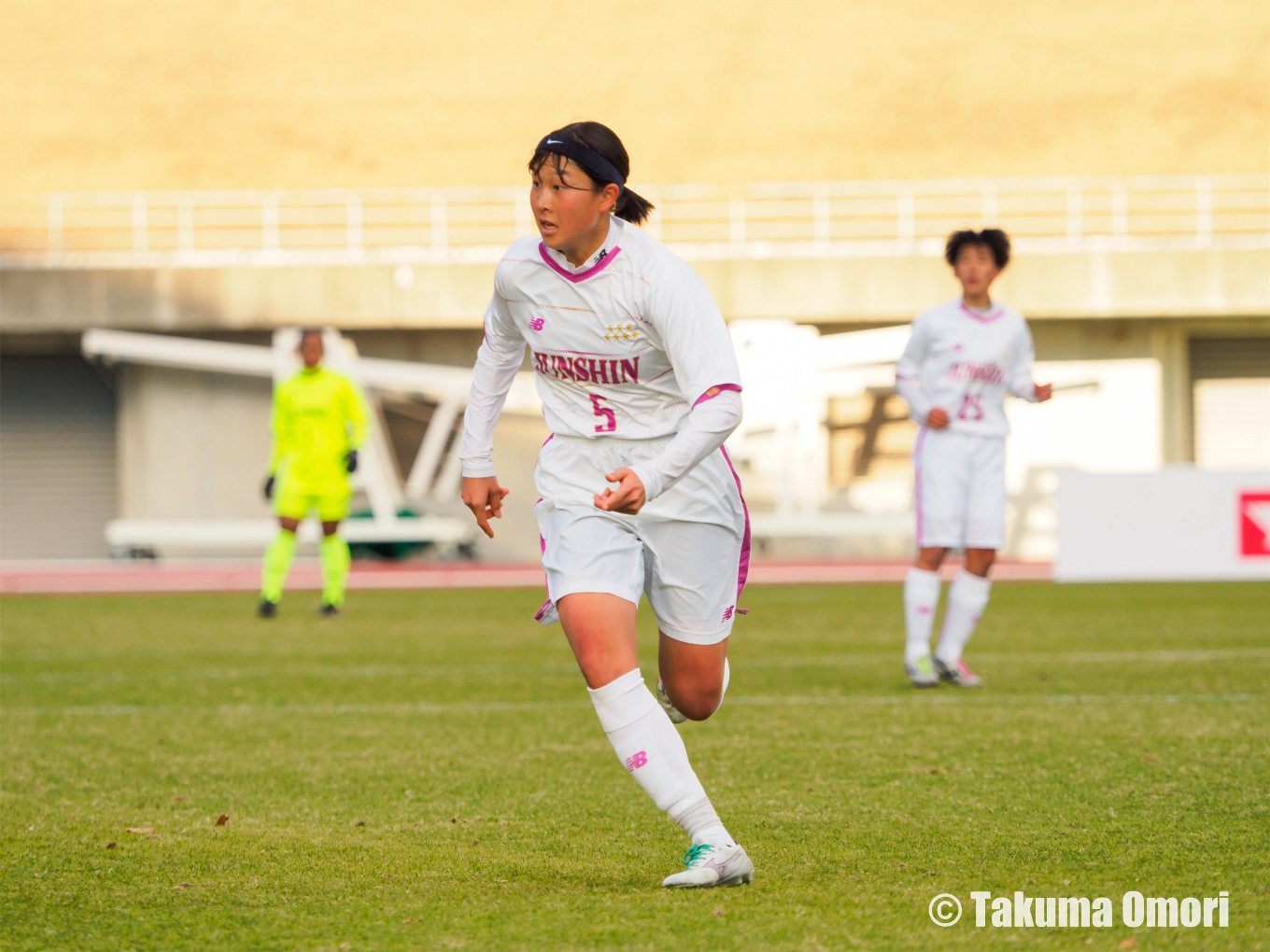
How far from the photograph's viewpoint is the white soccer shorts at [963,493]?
7523 millimetres

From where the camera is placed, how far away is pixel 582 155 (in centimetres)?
361

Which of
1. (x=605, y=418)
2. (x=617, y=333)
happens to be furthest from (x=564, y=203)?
(x=605, y=418)

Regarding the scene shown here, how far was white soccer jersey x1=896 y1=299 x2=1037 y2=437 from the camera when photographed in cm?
751

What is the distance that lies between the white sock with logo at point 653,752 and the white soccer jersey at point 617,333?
2.03 ft

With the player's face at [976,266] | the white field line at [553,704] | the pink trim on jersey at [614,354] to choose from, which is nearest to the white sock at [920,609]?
the white field line at [553,704]

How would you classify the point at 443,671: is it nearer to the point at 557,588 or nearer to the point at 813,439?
the point at 557,588

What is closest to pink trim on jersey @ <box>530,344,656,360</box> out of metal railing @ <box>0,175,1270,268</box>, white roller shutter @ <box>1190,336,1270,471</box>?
metal railing @ <box>0,175,1270,268</box>

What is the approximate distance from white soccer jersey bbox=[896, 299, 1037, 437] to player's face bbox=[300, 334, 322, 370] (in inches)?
208

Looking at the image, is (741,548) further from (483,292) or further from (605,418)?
(483,292)

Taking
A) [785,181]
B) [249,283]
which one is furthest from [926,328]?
[785,181]

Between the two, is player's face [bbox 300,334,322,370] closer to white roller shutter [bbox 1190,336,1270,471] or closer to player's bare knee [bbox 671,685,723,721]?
player's bare knee [bbox 671,685,723,721]

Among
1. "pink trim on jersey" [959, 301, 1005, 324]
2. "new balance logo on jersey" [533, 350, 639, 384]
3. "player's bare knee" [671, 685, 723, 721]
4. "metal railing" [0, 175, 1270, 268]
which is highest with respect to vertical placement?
"metal railing" [0, 175, 1270, 268]

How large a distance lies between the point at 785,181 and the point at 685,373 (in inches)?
1189

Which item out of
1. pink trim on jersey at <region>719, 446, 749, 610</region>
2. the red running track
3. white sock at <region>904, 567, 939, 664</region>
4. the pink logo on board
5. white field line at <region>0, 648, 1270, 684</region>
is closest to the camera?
pink trim on jersey at <region>719, 446, 749, 610</region>
